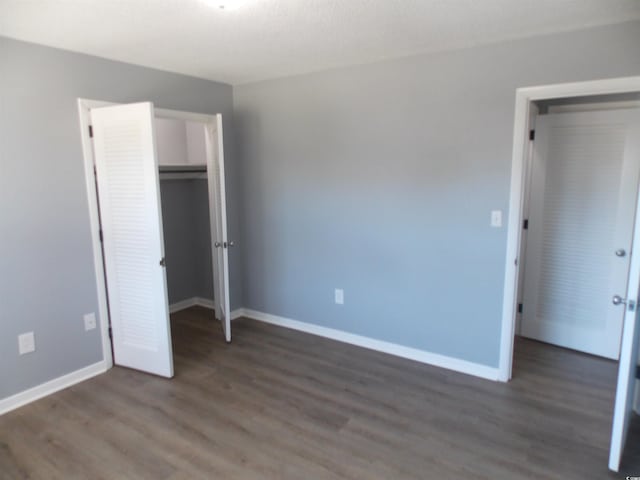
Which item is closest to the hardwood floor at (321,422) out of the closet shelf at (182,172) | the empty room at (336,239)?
the empty room at (336,239)

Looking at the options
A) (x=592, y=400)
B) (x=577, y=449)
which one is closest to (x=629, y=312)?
(x=577, y=449)

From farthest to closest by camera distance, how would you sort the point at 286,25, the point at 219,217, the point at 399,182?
the point at 219,217 < the point at 399,182 < the point at 286,25

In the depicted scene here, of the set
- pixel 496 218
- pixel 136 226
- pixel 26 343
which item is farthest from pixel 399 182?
pixel 26 343

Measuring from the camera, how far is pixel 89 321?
319cm

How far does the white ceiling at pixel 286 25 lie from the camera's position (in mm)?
2162

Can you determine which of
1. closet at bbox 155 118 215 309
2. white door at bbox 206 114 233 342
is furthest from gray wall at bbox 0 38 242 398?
closet at bbox 155 118 215 309

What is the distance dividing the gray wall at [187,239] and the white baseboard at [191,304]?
4cm

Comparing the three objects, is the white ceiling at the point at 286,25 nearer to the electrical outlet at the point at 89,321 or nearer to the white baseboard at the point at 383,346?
the electrical outlet at the point at 89,321

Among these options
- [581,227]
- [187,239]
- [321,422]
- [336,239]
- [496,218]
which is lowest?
[321,422]

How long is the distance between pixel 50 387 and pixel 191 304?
1.97 metres

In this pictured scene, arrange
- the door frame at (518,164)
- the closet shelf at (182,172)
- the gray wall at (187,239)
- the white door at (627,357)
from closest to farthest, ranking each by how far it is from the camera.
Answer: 1. the white door at (627,357)
2. the door frame at (518,164)
3. the closet shelf at (182,172)
4. the gray wall at (187,239)

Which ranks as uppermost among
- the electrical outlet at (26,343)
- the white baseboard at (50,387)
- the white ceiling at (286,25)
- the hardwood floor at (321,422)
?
the white ceiling at (286,25)

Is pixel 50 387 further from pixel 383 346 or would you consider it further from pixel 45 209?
pixel 383 346

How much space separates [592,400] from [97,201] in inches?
148
